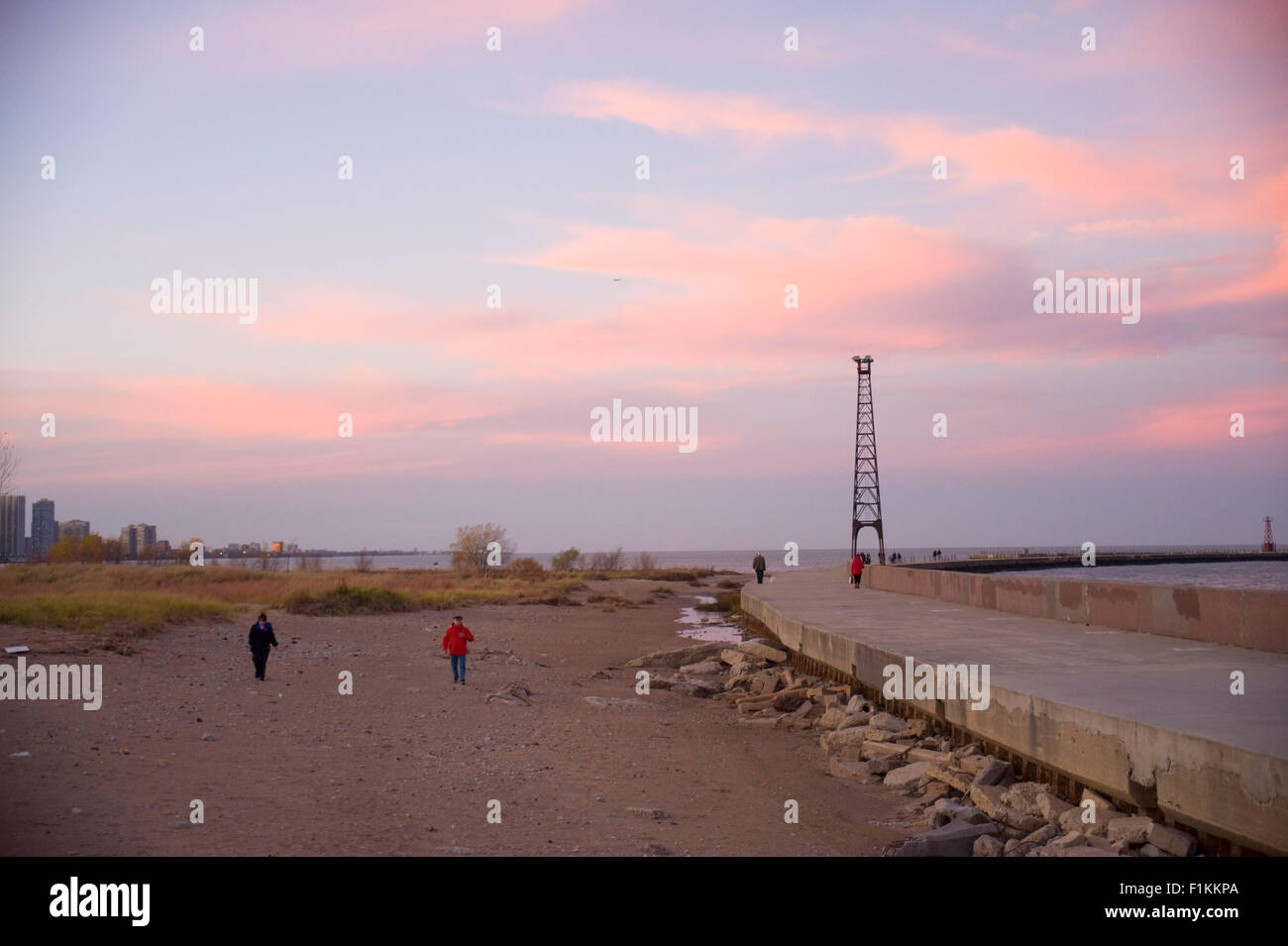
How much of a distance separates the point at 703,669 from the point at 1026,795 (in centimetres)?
1387

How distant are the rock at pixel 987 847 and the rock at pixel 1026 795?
2.65 feet

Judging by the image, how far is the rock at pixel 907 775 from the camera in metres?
11.5

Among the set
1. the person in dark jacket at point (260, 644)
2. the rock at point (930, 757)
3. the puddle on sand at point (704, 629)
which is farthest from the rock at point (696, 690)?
the puddle on sand at point (704, 629)

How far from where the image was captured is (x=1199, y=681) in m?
10.1

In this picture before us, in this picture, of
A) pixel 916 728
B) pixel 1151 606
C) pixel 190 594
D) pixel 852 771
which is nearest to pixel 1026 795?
pixel 852 771

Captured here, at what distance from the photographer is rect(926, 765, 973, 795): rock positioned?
34.4 ft

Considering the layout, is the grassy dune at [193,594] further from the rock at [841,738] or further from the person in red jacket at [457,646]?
the rock at [841,738]

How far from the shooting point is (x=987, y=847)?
820cm

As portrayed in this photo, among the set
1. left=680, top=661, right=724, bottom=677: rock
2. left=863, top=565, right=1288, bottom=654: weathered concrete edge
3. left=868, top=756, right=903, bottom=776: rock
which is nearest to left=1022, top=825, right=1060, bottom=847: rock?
left=868, top=756, right=903, bottom=776: rock

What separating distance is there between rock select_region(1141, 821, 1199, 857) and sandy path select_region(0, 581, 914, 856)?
8.50 ft

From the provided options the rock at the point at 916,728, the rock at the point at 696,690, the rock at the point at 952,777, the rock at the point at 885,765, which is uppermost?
the rock at the point at 952,777
